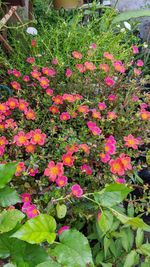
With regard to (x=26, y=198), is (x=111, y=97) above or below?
above

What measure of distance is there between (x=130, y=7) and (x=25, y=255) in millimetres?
3087

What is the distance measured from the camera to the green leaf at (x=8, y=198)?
111 cm

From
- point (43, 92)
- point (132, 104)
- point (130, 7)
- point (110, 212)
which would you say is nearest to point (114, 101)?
point (132, 104)

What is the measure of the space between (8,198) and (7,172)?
0.09 m

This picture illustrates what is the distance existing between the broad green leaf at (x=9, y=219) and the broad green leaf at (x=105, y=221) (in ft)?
0.79

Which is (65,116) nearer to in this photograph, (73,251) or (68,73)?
(68,73)

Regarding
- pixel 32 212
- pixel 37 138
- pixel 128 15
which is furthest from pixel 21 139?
pixel 128 15

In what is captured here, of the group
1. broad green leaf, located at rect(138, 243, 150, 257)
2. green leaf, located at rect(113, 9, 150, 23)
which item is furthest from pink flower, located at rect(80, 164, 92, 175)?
green leaf, located at rect(113, 9, 150, 23)

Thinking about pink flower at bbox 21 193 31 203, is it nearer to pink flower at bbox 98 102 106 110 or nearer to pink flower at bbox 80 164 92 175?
pink flower at bbox 80 164 92 175

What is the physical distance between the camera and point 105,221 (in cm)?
110

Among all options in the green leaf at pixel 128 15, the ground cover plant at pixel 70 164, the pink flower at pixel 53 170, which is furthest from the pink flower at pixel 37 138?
the green leaf at pixel 128 15

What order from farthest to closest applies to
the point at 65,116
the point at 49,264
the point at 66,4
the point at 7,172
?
the point at 66,4
the point at 65,116
the point at 7,172
the point at 49,264

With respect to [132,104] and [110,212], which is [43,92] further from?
[110,212]

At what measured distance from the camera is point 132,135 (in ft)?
4.92
